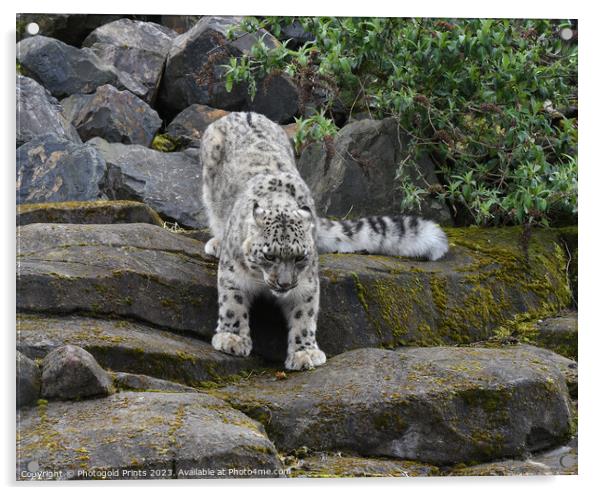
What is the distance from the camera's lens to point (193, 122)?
909 centimetres

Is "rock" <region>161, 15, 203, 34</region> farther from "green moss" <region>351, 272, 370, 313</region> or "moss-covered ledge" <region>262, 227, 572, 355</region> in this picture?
"green moss" <region>351, 272, 370, 313</region>

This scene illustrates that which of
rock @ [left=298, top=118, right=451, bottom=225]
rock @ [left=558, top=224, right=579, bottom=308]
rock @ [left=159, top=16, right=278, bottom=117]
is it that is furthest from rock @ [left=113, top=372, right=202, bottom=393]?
rock @ [left=558, top=224, right=579, bottom=308]

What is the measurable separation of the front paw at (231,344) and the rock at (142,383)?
3.02 feet

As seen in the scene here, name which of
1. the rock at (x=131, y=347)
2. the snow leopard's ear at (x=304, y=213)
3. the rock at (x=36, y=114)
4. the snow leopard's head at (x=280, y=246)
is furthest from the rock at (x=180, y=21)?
the rock at (x=131, y=347)

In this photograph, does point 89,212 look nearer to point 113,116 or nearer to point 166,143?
point 113,116

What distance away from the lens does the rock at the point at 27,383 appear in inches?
233

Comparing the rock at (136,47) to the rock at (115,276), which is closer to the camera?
the rock at (115,276)

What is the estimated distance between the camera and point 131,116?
9078 millimetres

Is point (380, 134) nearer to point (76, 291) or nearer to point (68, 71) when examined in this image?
point (68, 71)

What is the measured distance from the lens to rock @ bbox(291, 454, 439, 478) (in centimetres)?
623

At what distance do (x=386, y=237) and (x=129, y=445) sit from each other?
12.4 ft

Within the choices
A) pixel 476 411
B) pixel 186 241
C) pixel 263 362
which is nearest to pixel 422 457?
pixel 476 411

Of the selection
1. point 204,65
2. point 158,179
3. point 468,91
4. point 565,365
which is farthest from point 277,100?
point 565,365

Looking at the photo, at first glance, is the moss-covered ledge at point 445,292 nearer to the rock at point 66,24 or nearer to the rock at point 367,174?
the rock at point 367,174
